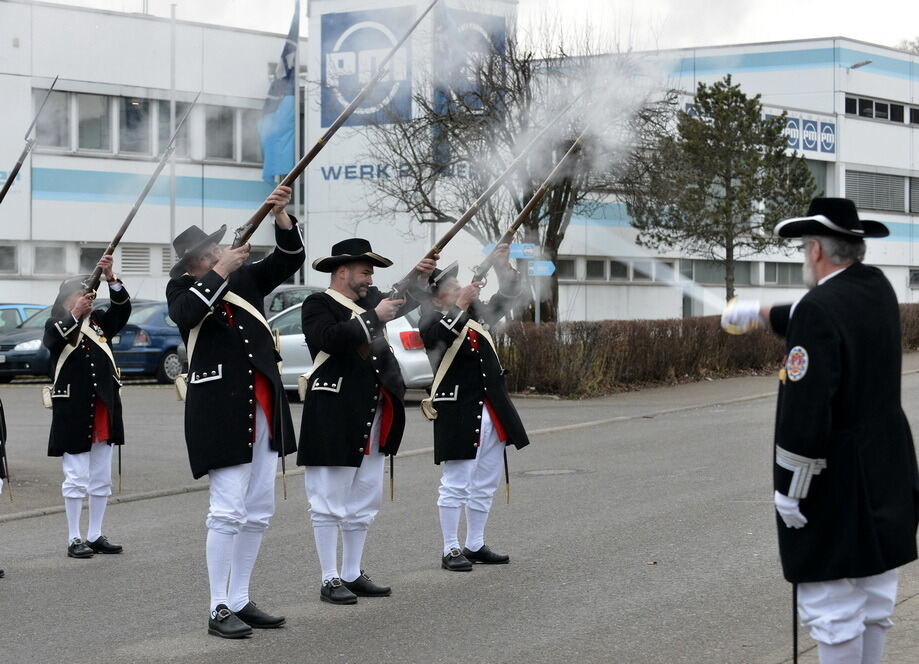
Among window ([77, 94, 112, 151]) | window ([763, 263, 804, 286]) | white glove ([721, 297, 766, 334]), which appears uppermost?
window ([763, 263, 804, 286])

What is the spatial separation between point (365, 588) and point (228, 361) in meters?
1.67

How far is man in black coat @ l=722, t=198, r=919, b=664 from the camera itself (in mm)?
4559

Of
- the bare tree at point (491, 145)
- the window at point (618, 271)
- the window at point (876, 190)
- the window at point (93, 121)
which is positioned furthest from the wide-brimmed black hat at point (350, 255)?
the window at point (876, 190)

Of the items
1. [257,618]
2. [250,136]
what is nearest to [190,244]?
[257,618]

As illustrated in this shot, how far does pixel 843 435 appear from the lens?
4.63 metres

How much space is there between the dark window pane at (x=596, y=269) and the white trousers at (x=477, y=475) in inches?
1113

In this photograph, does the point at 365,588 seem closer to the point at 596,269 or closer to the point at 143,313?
the point at 143,313

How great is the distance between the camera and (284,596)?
299 inches

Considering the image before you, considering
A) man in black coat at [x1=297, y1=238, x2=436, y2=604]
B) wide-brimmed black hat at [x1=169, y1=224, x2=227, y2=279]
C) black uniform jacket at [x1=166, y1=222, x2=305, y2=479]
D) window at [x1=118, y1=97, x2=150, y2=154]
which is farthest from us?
window at [x1=118, y1=97, x2=150, y2=154]

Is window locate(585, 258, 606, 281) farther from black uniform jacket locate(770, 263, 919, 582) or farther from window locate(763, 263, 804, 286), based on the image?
black uniform jacket locate(770, 263, 919, 582)

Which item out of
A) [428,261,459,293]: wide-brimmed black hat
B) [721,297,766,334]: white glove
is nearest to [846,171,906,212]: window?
[428,261,459,293]: wide-brimmed black hat

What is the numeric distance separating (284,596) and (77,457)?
2406mm

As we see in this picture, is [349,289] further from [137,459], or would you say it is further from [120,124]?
[137,459]

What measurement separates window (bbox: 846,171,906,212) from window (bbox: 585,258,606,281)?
14172mm
